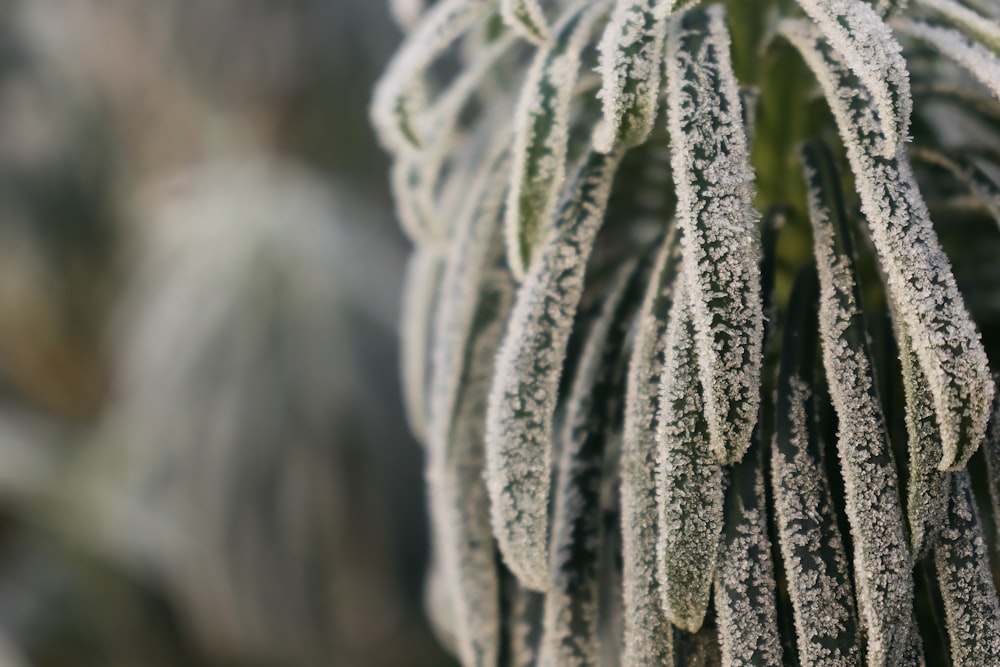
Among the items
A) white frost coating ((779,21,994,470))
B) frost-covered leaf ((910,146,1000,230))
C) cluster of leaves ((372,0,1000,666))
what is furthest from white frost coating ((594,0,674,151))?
frost-covered leaf ((910,146,1000,230))

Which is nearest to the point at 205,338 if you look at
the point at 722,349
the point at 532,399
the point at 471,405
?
the point at 471,405

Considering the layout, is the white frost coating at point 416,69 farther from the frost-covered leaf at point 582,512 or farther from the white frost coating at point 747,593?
the white frost coating at point 747,593

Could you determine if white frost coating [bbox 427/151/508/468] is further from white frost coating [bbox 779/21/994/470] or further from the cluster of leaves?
white frost coating [bbox 779/21/994/470]

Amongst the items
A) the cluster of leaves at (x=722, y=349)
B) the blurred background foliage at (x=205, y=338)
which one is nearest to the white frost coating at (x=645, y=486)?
the cluster of leaves at (x=722, y=349)

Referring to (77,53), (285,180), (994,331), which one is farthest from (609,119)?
(77,53)

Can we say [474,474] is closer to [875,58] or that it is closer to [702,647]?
[702,647]

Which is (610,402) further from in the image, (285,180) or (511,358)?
(285,180)
